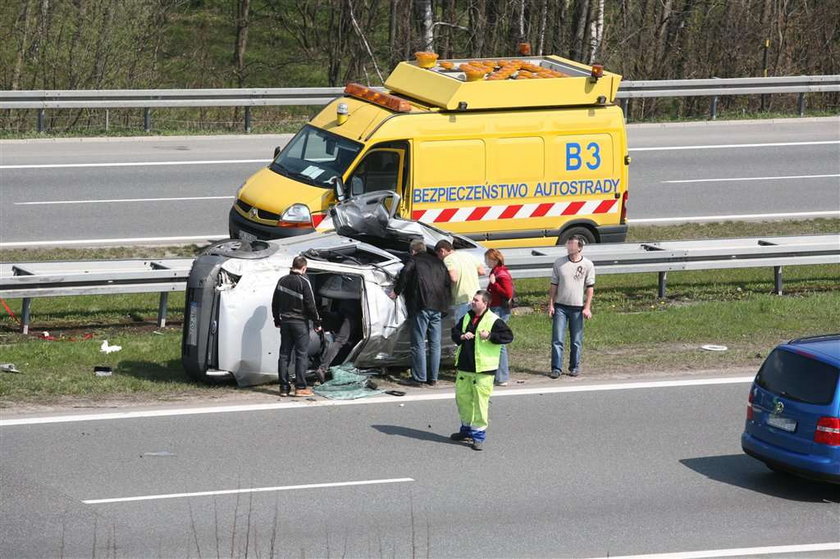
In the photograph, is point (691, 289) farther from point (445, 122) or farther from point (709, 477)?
point (709, 477)

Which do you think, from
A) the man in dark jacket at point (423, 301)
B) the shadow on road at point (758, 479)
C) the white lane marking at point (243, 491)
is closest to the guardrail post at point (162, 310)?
the man in dark jacket at point (423, 301)

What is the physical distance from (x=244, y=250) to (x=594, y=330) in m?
5.14

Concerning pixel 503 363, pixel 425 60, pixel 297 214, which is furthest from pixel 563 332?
pixel 425 60

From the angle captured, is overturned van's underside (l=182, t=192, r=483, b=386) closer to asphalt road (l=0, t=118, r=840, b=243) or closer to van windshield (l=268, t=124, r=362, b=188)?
van windshield (l=268, t=124, r=362, b=188)

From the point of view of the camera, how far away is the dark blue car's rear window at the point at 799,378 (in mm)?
10656

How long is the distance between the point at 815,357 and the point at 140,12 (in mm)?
22029

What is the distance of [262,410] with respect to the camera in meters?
13.2

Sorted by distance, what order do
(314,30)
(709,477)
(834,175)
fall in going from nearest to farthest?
(709,477)
(834,175)
(314,30)

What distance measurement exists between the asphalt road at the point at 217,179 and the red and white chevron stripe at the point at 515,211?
4.28m

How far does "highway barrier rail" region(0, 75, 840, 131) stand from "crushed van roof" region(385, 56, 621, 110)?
886 cm

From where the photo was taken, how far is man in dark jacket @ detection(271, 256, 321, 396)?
13227 millimetres

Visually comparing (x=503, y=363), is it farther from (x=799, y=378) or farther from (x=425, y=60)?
(x=425, y=60)

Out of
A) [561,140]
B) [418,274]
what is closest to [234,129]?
[561,140]

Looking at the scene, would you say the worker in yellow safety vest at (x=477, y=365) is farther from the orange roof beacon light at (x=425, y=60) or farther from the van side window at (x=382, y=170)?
the orange roof beacon light at (x=425, y=60)
